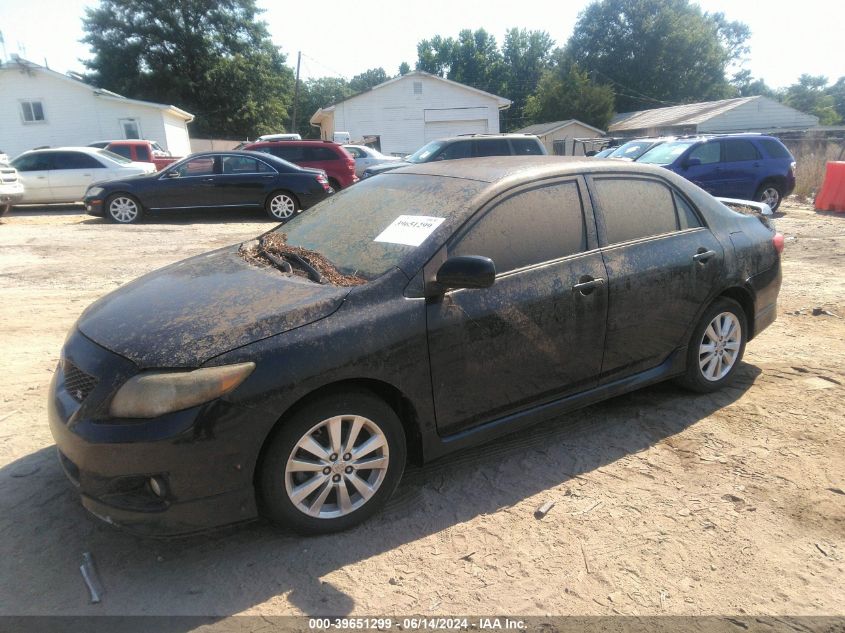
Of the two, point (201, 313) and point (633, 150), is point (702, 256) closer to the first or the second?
point (201, 313)

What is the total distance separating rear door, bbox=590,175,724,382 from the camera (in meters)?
3.70

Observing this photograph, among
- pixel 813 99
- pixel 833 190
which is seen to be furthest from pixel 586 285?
pixel 813 99

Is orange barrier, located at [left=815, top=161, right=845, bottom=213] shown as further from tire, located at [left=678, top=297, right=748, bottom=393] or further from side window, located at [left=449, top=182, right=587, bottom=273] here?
side window, located at [left=449, top=182, right=587, bottom=273]

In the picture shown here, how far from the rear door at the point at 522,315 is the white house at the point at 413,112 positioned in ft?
109

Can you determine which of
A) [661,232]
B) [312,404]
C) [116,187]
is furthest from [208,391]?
[116,187]

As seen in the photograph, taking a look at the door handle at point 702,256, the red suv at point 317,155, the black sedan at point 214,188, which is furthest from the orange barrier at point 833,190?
the door handle at point 702,256

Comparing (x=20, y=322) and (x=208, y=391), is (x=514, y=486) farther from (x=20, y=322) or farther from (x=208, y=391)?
(x=20, y=322)

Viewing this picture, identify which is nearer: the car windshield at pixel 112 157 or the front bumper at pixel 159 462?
the front bumper at pixel 159 462

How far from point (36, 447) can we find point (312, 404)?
2037 millimetres

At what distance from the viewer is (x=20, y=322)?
19.2 feet

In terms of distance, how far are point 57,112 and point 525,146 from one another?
77.4ft

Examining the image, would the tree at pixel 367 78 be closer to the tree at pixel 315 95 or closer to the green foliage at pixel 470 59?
the tree at pixel 315 95

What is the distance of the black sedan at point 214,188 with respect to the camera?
12.5 metres

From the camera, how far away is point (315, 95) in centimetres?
8138
